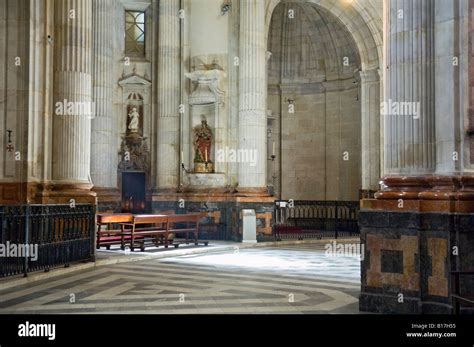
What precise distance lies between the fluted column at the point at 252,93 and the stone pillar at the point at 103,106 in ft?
14.4

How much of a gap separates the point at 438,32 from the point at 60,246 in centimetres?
799

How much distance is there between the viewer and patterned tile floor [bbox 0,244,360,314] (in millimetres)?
7656

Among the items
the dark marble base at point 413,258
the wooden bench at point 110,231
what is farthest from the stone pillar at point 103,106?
the dark marble base at point 413,258

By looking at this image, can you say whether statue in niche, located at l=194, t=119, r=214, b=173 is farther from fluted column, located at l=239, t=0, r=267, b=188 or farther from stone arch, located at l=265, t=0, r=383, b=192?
stone arch, located at l=265, t=0, r=383, b=192

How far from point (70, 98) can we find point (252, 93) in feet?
23.7

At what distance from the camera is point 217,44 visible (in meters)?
19.1

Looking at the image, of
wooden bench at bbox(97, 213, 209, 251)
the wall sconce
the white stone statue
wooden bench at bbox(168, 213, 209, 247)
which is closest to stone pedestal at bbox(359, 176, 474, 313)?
wooden bench at bbox(97, 213, 209, 251)

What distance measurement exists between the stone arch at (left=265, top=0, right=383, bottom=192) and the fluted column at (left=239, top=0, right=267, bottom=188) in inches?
151

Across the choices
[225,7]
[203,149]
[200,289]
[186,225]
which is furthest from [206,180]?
[200,289]

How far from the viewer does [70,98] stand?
40.8 feet

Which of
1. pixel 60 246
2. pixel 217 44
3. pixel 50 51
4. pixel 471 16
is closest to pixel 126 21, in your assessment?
pixel 217 44

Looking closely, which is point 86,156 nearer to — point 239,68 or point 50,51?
point 50,51

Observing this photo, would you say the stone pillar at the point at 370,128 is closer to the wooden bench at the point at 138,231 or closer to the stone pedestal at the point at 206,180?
the stone pedestal at the point at 206,180

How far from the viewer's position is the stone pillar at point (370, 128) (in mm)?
21484
